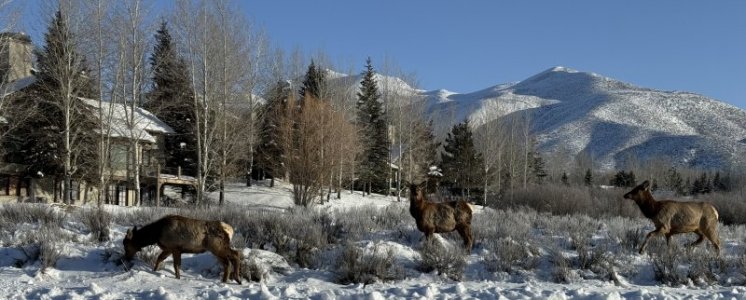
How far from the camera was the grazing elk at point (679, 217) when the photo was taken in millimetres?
13695

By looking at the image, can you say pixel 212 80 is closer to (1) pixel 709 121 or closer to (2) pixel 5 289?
(2) pixel 5 289

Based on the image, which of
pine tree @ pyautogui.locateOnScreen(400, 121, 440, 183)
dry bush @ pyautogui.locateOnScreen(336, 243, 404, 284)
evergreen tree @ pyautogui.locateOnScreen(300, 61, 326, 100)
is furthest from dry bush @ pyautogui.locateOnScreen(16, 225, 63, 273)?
pine tree @ pyautogui.locateOnScreen(400, 121, 440, 183)

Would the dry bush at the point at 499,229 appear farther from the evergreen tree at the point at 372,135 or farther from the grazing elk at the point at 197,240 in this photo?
the evergreen tree at the point at 372,135

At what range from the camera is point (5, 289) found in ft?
30.6

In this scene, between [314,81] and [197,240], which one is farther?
[314,81]

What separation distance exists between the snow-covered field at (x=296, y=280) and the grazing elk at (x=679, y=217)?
37 centimetres

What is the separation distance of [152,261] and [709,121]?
19142cm

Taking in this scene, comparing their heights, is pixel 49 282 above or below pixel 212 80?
below

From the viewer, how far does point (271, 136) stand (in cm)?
4703

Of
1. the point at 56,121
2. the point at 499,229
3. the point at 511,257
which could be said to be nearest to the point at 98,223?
the point at 511,257

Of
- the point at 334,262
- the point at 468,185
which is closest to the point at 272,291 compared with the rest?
the point at 334,262

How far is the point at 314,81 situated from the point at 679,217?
39504mm

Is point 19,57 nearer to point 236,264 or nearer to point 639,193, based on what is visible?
point 236,264

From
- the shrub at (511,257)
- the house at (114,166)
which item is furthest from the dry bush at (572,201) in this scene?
the house at (114,166)
